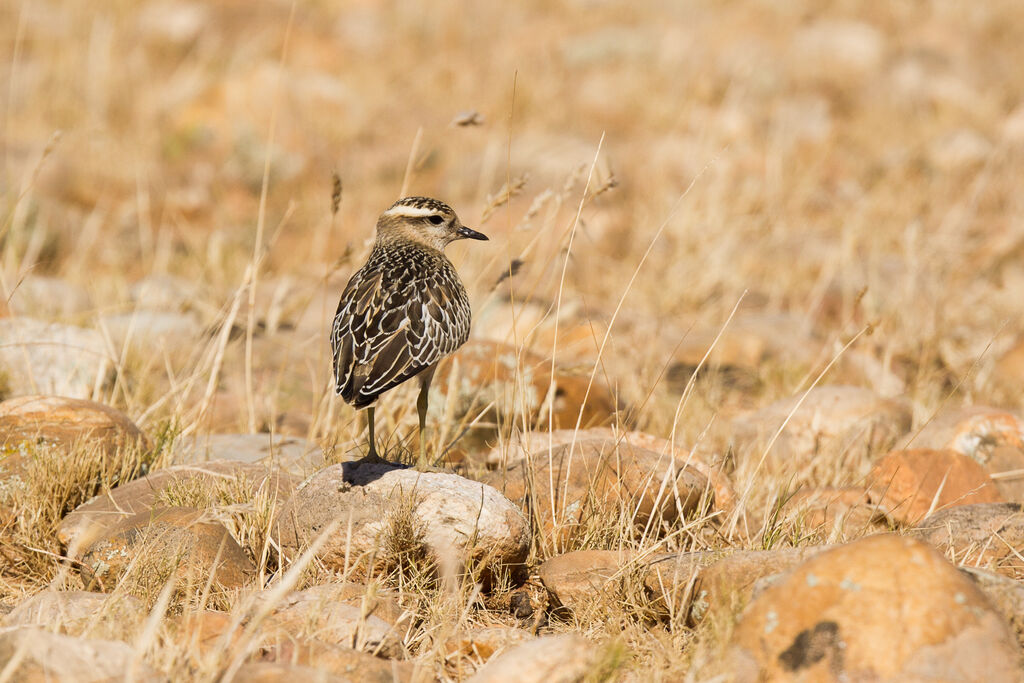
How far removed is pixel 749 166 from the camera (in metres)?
12.0

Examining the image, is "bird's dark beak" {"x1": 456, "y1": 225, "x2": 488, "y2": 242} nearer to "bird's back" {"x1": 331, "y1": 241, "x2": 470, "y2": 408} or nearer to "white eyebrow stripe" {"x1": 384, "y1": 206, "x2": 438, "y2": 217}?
"white eyebrow stripe" {"x1": 384, "y1": 206, "x2": 438, "y2": 217}

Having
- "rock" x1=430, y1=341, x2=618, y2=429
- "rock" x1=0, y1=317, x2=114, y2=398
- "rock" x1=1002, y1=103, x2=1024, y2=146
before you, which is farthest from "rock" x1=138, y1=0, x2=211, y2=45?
"rock" x1=1002, y1=103, x2=1024, y2=146

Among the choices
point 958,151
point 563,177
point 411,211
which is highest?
point 411,211

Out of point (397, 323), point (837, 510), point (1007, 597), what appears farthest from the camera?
point (837, 510)

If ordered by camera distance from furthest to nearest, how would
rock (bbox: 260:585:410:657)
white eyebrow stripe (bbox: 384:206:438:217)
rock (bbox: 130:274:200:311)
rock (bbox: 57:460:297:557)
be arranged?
rock (bbox: 130:274:200:311), white eyebrow stripe (bbox: 384:206:438:217), rock (bbox: 57:460:297:557), rock (bbox: 260:585:410:657)

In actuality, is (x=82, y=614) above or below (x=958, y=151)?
below

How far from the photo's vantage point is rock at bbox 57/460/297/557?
15.0 feet

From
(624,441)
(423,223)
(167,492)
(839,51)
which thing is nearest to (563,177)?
(423,223)

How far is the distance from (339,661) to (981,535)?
2664mm

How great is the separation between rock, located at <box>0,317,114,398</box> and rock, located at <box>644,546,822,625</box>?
10.8 feet

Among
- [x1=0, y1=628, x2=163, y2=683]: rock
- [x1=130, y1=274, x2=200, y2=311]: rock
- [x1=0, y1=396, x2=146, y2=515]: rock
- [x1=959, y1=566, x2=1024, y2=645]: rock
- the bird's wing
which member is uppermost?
the bird's wing

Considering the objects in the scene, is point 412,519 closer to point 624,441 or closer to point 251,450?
point 624,441

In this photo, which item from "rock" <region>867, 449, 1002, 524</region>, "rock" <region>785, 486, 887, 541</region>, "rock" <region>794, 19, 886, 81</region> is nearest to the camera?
"rock" <region>785, 486, 887, 541</region>

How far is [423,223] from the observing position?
18.0 feet
